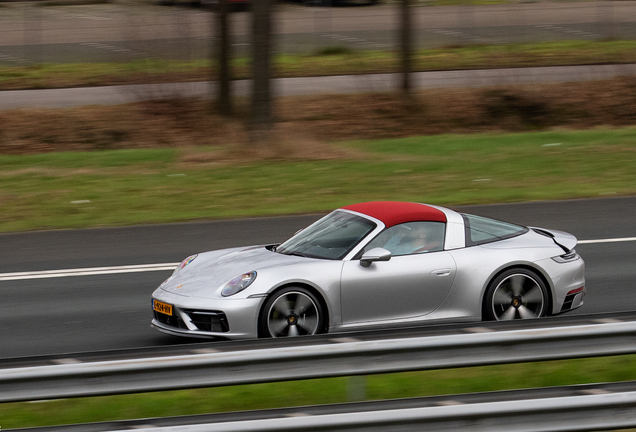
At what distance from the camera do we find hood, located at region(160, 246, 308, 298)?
24.3 ft

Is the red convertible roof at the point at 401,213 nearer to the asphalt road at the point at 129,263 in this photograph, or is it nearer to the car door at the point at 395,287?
the car door at the point at 395,287

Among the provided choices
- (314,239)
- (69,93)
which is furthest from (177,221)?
(69,93)

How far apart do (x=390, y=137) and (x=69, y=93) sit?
9774 millimetres

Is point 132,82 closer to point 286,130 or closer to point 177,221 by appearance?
point 286,130

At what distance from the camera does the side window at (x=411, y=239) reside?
7.60m

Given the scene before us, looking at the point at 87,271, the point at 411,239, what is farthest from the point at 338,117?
the point at 411,239

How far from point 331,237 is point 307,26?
28.9 metres

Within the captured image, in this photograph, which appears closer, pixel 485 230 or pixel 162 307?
pixel 162 307

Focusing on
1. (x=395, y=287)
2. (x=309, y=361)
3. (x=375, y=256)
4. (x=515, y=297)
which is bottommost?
(x=515, y=297)

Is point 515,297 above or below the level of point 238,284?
below

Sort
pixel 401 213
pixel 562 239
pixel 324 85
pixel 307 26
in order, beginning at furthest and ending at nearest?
pixel 307 26, pixel 324 85, pixel 562 239, pixel 401 213

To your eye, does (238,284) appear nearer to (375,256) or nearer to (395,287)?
(375,256)

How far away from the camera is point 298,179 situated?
16.0m

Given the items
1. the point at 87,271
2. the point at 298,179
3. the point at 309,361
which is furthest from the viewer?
the point at 298,179
